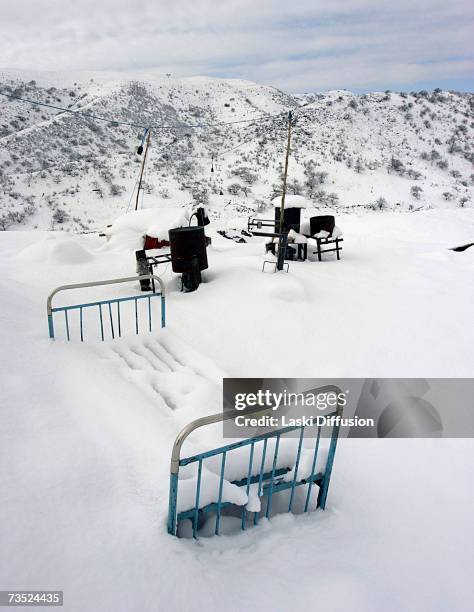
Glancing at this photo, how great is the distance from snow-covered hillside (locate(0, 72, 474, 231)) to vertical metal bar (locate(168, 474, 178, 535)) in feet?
64.2

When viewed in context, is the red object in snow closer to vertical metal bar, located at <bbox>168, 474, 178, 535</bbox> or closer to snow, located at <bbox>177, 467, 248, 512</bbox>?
snow, located at <bbox>177, 467, 248, 512</bbox>

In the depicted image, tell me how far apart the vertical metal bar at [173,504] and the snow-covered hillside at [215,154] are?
19.6 meters

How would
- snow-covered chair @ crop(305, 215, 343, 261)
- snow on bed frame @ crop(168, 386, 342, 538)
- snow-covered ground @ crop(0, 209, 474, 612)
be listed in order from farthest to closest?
snow-covered chair @ crop(305, 215, 343, 261), snow on bed frame @ crop(168, 386, 342, 538), snow-covered ground @ crop(0, 209, 474, 612)

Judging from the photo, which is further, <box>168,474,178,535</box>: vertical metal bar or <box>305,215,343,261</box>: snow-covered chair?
<box>305,215,343,261</box>: snow-covered chair

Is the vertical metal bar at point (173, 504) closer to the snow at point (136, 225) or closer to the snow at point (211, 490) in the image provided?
the snow at point (211, 490)

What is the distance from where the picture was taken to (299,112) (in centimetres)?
4138

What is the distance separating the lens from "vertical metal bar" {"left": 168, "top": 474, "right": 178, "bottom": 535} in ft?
8.30

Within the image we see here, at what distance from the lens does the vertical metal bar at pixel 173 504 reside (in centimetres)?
253

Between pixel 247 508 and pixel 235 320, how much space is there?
4.41 m

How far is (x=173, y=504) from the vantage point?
101 inches

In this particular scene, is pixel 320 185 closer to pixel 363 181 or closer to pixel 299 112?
pixel 363 181

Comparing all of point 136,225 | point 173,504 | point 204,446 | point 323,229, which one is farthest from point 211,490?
point 136,225

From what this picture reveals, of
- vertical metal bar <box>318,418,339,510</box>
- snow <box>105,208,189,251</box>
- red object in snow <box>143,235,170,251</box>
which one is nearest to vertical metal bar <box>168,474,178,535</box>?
vertical metal bar <box>318,418,339,510</box>

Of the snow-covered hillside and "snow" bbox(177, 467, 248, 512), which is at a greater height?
the snow-covered hillside
